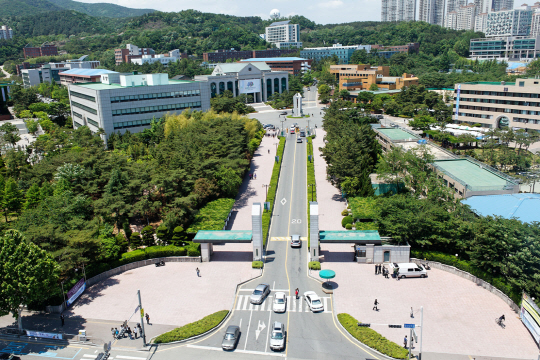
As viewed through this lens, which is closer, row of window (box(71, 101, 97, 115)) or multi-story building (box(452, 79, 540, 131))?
multi-story building (box(452, 79, 540, 131))

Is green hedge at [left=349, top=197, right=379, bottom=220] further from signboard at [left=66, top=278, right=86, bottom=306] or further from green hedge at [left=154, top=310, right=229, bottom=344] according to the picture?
signboard at [left=66, top=278, right=86, bottom=306]

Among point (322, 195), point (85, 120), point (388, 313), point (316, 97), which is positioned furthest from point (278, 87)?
point (388, 313)

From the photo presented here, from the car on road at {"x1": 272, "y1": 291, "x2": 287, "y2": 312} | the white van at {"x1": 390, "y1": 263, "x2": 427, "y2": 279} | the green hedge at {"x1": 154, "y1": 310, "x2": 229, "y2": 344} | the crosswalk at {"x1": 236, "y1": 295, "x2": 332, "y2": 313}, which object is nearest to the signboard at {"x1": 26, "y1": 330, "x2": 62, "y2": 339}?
the green hedge at {"x1": 154, "y1": 310, "x2": 229, "y2": 344}

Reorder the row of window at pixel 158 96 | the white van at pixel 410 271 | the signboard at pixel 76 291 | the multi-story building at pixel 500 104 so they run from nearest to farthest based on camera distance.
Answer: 1. the signboard at pixel 76 291
2. the white van at pixel 410 271
3. the row of window at pixel 158 96
4. the multi-story building at pixel 500 104

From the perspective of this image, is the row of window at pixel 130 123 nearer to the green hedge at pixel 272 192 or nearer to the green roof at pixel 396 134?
the green hedge at pixel 272 192

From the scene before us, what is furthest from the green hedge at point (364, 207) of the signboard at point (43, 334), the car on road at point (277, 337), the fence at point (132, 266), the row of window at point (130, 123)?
the row of window at point (130, 123)

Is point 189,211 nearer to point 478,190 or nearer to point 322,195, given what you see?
point 322,195

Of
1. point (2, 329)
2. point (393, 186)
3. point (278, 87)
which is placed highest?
point (278, 87)
